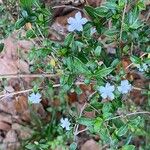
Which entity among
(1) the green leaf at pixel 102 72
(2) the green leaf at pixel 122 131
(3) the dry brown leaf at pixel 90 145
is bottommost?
(3) the dry brown leaf at pixel 90 145

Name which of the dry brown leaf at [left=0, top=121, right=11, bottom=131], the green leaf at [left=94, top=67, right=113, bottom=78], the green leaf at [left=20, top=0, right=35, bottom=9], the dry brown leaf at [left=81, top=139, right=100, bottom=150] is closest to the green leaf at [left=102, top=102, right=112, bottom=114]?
the green leaf at [left=94, top=67, right=113, bottom=78]

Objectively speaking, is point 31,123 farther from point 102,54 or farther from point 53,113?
point 102,54

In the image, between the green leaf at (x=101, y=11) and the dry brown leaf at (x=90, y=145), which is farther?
the dry brown leaf at (x=90, y=145)

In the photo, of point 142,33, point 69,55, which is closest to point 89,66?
point 69,55

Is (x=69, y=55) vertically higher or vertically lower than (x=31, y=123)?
higher

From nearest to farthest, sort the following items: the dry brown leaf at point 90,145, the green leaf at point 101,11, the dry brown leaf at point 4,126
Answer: the green leaf at point 101,11, the dry brown leaf at point 90,145, the dry brown leaf at point 4,126

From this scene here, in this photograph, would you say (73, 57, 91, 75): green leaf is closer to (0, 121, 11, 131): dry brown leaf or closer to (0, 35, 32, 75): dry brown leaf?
(0, 35, 32, 75): dry brown leaf

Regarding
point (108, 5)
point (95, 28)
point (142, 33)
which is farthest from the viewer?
point (142, 33)

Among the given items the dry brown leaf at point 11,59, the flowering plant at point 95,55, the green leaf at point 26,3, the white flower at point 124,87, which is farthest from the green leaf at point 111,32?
the dry brown leaf at point 11,59

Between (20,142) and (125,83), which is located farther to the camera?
(20,142)

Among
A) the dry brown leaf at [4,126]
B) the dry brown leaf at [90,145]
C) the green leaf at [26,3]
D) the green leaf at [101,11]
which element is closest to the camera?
the green leaf at [26,3]

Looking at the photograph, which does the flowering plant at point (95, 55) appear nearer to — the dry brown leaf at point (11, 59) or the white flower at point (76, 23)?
the white flower at point (76, 23)
